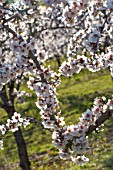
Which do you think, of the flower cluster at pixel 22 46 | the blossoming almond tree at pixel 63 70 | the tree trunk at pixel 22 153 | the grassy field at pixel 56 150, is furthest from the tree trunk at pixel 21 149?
the flower cluster at pixel 22 46

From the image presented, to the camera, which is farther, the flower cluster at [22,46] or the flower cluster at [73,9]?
the flower cluster at [22,46]

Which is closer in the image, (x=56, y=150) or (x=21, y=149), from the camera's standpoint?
(x=21, y=149)

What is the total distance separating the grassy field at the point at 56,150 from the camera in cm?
842

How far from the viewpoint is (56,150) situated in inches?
393

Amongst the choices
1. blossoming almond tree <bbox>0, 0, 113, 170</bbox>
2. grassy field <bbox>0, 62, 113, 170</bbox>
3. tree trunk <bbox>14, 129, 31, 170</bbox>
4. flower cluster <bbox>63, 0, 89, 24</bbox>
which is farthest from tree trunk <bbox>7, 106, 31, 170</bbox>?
flower cluster <bbox>63, 0, 89, 24</bbox>

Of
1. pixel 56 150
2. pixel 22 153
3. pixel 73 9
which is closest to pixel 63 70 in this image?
pixel 73 9

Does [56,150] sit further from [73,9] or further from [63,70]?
[73,9]

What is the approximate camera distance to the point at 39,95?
4.56 meters

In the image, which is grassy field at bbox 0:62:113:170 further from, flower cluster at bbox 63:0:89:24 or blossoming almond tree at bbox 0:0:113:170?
flower cluster at bbox 63:0:89:24

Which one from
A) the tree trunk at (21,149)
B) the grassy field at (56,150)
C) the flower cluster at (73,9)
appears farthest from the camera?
the grassy field at (56,150)

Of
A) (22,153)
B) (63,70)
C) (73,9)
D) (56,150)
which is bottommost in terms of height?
(63,70)

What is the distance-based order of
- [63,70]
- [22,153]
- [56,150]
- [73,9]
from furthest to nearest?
[56,150], [22,153], [63,70], [73,9]

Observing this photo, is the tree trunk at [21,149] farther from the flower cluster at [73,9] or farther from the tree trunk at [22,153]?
the flower cluster at [73,9]

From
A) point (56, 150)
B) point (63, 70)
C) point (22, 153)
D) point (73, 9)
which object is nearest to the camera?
point (73, 9)
